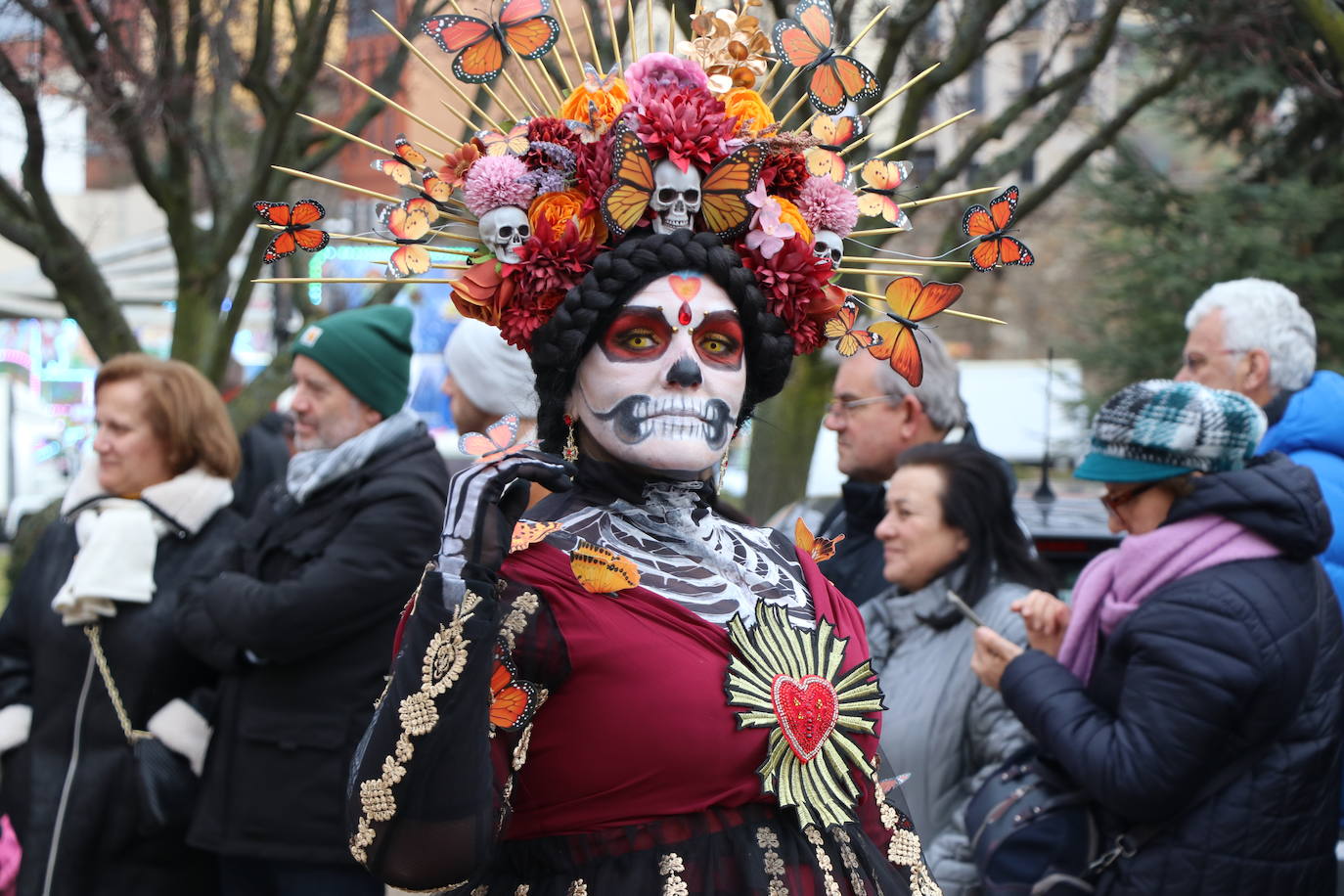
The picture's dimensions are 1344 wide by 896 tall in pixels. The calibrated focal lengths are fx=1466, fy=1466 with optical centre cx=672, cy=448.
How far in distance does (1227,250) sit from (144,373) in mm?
7960

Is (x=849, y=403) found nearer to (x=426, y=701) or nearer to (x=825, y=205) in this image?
(x=825, y=205)

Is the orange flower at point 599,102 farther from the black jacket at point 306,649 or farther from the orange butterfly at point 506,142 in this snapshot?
the black jacket at point 306,649

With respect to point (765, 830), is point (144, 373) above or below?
above

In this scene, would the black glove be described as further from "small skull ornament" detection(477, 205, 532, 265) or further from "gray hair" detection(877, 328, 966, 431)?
"gray hair" detection(877, 328, 966, 431)

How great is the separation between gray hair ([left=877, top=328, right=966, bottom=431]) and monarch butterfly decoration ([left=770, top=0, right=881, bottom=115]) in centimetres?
173

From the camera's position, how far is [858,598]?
4055mm

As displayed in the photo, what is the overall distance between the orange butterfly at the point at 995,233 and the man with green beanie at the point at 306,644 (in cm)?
179

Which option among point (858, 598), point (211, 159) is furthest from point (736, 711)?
point (211, 159)

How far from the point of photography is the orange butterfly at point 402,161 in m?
2.29

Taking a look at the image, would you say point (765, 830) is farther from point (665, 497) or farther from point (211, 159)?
point (211, 159)

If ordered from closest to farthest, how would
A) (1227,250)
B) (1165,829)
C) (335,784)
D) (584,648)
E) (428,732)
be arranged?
(428,732) < (584,648) < (1165,829) < (335,784) < (1227,250)

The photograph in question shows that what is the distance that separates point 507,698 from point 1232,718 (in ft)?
5.56

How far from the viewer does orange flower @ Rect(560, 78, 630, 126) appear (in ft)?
7.61

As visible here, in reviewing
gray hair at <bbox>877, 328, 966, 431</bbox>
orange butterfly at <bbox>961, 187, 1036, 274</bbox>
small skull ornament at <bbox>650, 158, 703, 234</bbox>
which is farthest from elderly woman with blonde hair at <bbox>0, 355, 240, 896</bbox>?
orange butterfly at <bbox>961, 187, 1036, 274</bbox>
